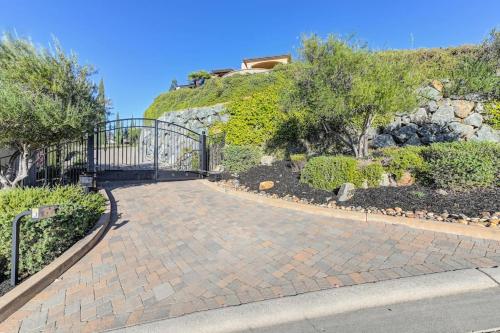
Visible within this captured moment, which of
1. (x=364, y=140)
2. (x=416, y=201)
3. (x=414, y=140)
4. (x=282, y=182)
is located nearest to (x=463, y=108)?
(x=414, y=140)

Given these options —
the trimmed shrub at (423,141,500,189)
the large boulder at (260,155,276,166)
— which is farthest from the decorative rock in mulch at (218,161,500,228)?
the large boulder at (260,155,276,166)

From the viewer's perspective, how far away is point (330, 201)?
17.3 feet

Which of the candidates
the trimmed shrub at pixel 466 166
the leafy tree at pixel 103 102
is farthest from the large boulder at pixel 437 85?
the leafy tree at pixel 103 102

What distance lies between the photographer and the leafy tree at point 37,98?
443cm

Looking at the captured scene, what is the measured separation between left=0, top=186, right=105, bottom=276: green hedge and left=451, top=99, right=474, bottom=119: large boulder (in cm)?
1114

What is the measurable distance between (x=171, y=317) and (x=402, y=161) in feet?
18.1

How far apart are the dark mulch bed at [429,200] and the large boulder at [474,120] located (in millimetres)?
4790

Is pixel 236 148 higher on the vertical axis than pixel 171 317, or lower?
higher

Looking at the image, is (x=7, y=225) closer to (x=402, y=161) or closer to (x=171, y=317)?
(x=171, y=317)

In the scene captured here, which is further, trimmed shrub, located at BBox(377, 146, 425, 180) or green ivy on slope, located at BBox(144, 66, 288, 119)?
green ivy on slope, located at BBox(144, 66, 288, 119)

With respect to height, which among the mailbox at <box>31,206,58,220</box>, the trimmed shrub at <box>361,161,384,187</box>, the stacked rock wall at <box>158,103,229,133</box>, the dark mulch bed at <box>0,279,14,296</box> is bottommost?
the dark mulch bed at <box>0,279,14,296</box>

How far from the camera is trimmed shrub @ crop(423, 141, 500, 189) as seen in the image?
4.83 m

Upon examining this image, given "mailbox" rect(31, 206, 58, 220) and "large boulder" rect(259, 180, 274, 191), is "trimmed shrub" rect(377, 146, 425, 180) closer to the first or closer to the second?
"large boulder" rect(259, 180, 274, 191)

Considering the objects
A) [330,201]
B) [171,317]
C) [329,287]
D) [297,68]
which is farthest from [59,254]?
[297,68]
